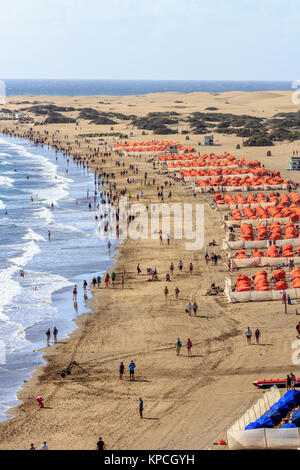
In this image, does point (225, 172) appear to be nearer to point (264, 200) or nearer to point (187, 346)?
point (264, 200)

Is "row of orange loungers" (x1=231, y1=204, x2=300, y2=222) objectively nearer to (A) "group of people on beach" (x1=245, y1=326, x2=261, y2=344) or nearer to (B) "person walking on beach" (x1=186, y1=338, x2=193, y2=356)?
(A) "group of people on beach" (x1=245, y1=326, x2=261, y2=344)

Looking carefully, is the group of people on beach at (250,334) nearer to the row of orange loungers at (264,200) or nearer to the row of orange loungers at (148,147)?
the row of orange loungers at (264,200)

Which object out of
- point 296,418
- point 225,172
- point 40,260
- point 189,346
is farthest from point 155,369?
point 225,172

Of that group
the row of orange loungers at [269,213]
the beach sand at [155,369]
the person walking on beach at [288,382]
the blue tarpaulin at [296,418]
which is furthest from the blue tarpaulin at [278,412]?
the row of orange loungers at [269,213]

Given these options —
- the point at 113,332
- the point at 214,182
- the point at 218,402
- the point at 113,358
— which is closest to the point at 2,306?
the point at 113,332

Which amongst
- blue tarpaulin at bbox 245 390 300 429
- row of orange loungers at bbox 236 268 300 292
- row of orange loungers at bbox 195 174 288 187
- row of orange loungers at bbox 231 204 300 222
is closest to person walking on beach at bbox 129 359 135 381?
blue tarpaulin at bbox 245 390 300 429
